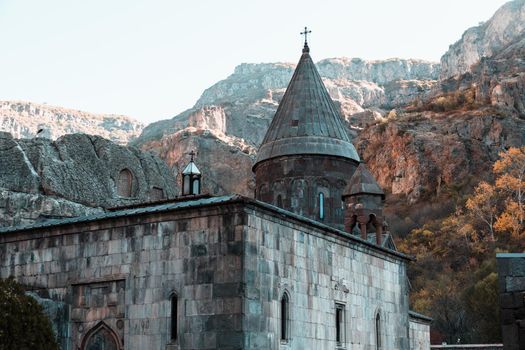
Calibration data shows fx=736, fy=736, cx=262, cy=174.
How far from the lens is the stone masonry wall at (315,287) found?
12633 millimetres

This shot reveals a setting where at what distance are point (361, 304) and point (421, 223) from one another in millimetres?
40562

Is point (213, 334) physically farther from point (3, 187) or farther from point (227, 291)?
point (3, 187)

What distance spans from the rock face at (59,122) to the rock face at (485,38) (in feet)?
181

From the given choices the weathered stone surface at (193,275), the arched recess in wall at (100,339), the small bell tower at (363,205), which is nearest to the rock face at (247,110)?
the small bell tower at (363,205)

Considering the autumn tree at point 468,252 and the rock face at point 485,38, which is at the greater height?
the rock face at point 485,38

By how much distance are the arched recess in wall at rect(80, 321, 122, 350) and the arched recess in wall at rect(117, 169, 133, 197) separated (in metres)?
10.4

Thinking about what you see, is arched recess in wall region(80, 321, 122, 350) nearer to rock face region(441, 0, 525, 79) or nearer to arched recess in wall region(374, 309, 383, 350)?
arched recess in wall region(374, 309, 383, 350)

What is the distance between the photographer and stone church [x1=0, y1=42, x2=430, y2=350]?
12.4 meters

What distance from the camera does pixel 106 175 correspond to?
76.0 feet

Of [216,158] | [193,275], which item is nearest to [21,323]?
[193,275]

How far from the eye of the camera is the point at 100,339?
13617 millimetres

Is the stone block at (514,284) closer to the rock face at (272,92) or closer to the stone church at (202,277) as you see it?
the stone church at (202,277)

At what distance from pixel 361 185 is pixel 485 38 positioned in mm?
101867

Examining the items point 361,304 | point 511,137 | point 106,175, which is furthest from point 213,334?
point 511,137
